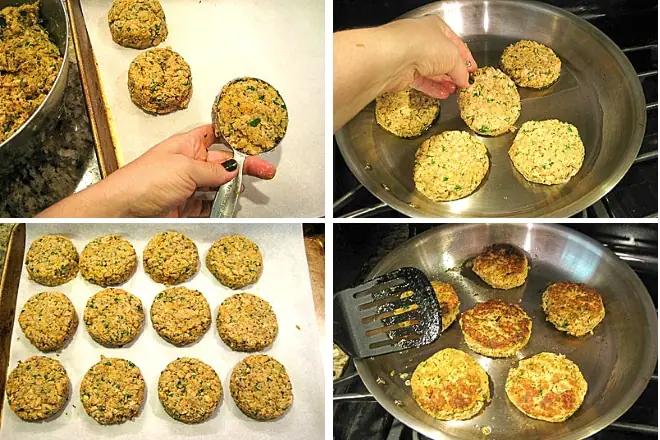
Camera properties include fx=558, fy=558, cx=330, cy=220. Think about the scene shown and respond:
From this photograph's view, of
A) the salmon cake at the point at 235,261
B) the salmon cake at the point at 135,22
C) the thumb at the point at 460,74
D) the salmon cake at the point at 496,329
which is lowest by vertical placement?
the salmon cake at the point at 496,329

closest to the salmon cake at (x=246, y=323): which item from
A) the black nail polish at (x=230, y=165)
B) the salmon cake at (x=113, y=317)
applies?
the salmon cake at (x=113, y=317)

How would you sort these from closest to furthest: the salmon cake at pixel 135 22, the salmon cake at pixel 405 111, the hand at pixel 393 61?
1. the hand at pixel 393 61
2. the salmon cake at pixel 405 111
3. the salmon cake at pixel 135 22

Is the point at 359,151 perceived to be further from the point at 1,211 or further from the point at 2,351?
the point at 2,351

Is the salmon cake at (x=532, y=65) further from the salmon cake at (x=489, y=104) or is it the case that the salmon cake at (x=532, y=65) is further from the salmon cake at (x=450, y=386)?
the salmon cake at (x=450, y=386)

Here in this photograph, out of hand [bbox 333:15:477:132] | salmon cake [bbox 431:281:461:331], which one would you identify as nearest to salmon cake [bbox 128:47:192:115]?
hand [bbox 333:15:477:132]

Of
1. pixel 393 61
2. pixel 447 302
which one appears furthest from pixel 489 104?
pixel 447 302

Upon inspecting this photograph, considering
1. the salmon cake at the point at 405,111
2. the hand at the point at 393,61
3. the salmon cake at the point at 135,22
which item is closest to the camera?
the hand at the point at 393,61

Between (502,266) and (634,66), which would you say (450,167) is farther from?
(634,66)
